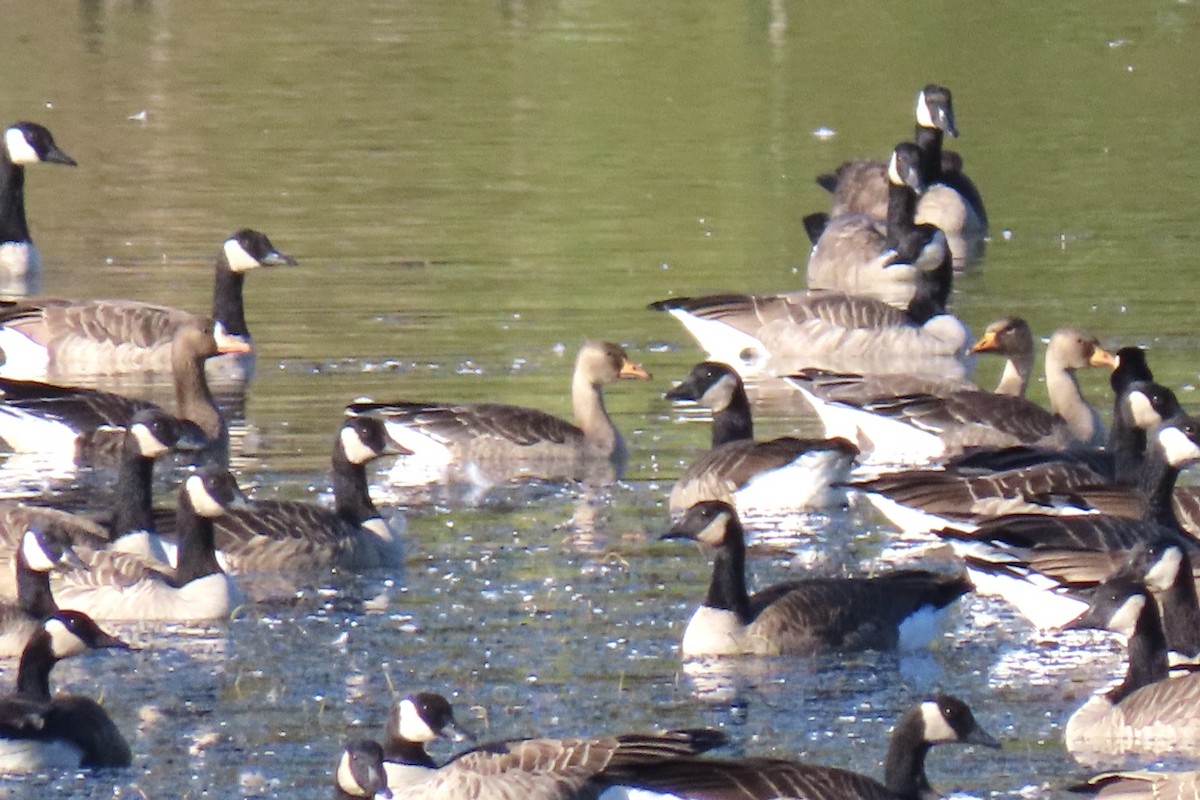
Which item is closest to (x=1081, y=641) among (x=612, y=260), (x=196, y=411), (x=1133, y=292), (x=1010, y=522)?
(x=1010, y=522)

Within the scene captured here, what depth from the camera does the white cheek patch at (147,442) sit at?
1279 cm

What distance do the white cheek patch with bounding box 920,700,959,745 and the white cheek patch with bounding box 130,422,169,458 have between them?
526 cm

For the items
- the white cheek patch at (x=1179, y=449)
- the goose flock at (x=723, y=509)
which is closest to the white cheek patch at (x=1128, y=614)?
the goose flock at (x=723, y=509)

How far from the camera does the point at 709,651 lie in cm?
1094

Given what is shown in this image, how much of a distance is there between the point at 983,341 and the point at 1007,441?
4.86ft

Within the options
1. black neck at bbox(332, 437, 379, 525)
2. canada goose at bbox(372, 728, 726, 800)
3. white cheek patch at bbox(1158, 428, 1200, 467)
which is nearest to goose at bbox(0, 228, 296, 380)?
black neck at bbox(332, 437, 379, 525)

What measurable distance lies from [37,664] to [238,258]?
859 cm

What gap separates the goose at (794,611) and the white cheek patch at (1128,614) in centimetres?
115

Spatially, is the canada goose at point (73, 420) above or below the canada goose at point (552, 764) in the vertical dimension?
below

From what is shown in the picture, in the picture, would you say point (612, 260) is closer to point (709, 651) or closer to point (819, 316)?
point (819, 316)

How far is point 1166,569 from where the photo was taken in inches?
418

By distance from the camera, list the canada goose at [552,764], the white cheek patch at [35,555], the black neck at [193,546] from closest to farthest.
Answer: the canada goose at [552,764] < the white cheek patch at [35,555] < the black neck at [193,546]

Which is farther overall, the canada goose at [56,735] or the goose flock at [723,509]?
the canada goose at [56,735]

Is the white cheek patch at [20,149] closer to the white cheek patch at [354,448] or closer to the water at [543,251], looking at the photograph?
the water at [543,251]
